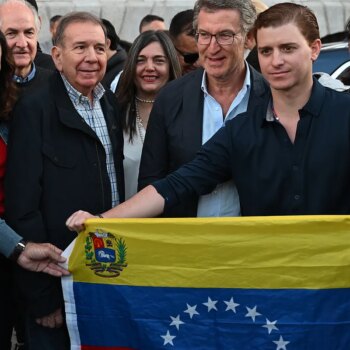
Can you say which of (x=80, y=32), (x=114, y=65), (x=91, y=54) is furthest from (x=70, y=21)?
(x=114, y=65)

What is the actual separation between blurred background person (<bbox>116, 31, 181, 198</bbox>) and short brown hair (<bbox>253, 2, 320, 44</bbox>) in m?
1.43

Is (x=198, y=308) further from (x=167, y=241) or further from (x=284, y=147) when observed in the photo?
(x=284, y=147)

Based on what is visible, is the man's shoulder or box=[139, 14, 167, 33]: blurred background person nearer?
the man's shoulder

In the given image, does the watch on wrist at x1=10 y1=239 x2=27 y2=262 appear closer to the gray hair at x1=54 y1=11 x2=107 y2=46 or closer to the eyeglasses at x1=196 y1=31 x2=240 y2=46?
the gray hair at x1=54 y1=11 x2=107 y2=46

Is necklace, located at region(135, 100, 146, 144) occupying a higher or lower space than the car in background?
higher

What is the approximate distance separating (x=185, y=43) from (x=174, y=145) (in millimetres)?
2711

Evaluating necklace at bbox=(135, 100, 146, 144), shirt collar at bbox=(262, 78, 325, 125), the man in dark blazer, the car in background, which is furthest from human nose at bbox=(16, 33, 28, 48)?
the car in background

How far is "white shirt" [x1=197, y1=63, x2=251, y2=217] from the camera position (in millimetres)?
4727

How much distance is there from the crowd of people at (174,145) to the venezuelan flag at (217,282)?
137 millimetres

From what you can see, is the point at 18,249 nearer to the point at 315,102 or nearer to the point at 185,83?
the point at 185,83

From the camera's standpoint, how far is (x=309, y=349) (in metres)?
4.39

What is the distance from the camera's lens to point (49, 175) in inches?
186

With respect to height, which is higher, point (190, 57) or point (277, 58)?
point (277, 58)

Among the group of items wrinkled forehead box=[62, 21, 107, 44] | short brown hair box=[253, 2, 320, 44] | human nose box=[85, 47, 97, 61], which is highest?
short brown hair box=[253, 2, 320, 44]
